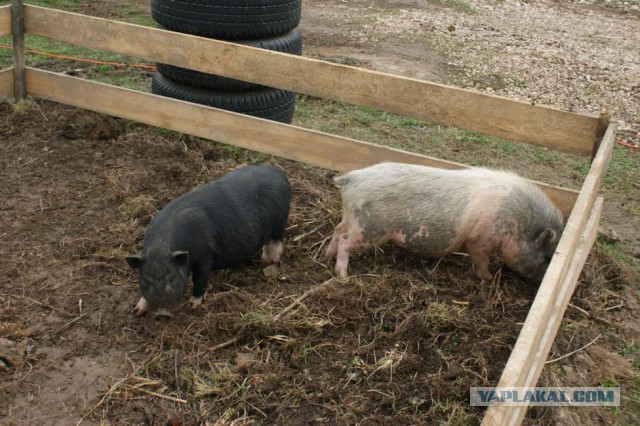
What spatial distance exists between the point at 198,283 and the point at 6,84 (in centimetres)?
381

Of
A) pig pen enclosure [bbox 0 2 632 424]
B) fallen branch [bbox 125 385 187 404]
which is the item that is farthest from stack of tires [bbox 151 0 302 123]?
fallen branch [bbox 125 385 187 404]

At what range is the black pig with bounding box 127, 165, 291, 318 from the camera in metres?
A: 3.94

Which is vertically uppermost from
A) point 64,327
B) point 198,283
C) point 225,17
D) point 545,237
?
point 225,17

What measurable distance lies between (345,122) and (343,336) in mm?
3748

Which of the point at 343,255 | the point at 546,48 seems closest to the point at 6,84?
the point at 343,255

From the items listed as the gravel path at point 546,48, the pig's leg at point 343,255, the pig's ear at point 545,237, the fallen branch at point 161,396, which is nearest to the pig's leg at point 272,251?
the pig's leg at point 343,255

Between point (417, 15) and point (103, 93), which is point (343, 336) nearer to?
point (103, 93)

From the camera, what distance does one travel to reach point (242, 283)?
179 inches

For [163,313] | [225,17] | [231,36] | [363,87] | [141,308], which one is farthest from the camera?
[231,36]

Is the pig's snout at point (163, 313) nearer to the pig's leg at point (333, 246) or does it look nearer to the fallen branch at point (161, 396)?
the fallen branch at point (161, 396)

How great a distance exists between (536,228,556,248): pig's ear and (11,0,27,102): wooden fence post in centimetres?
508

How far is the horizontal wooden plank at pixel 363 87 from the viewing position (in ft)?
16.6

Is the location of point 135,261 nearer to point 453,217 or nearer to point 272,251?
point 272,251

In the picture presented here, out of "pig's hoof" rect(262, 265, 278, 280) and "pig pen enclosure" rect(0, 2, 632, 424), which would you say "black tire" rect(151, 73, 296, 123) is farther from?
"pig's hoof" rect(262, 265, 278, 280)
